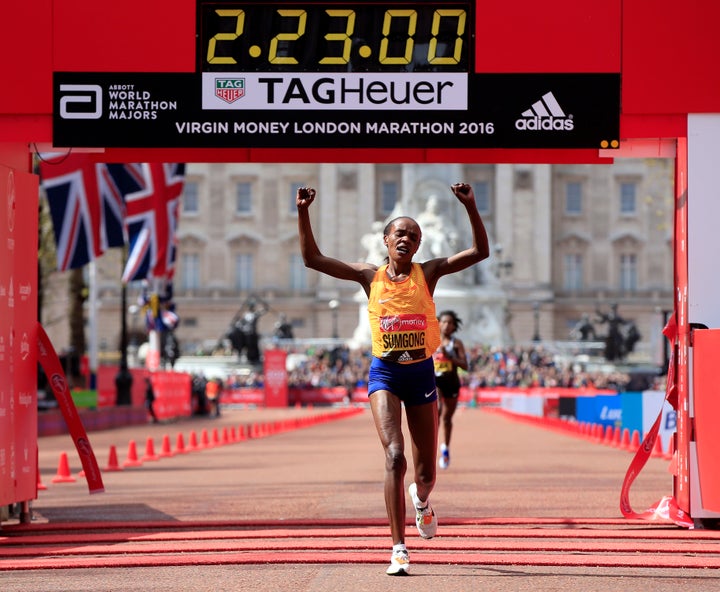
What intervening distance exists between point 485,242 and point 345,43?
3.21 meters

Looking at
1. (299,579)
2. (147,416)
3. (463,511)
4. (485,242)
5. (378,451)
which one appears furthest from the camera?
(147,416)

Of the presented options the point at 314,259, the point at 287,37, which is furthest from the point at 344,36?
the point at 314,259

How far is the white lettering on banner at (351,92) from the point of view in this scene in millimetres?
12930

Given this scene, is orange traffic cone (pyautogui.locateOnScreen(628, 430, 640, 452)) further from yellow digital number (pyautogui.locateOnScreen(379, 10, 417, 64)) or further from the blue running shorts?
the blue running shorts

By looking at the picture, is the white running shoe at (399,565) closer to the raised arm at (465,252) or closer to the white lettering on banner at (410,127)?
the raised arm at (465,252)

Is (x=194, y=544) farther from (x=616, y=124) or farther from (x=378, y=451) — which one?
(x=378, y=451)

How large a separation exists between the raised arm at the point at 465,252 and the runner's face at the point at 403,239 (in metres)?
0.18

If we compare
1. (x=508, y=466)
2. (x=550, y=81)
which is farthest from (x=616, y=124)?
(x=508, y=466)

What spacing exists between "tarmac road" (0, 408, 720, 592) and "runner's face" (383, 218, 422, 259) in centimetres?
200

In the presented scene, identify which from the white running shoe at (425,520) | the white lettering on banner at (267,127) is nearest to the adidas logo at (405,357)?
the white running shoe at (425,520)

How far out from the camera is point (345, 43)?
512 inches

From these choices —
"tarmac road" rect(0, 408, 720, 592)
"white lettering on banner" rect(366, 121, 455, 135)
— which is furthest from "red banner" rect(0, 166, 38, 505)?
"white lettering on banner" rect(366, 121, 455, 135)

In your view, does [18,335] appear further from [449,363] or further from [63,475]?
[63,475]

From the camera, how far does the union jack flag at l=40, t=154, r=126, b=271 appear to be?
28500 mm
